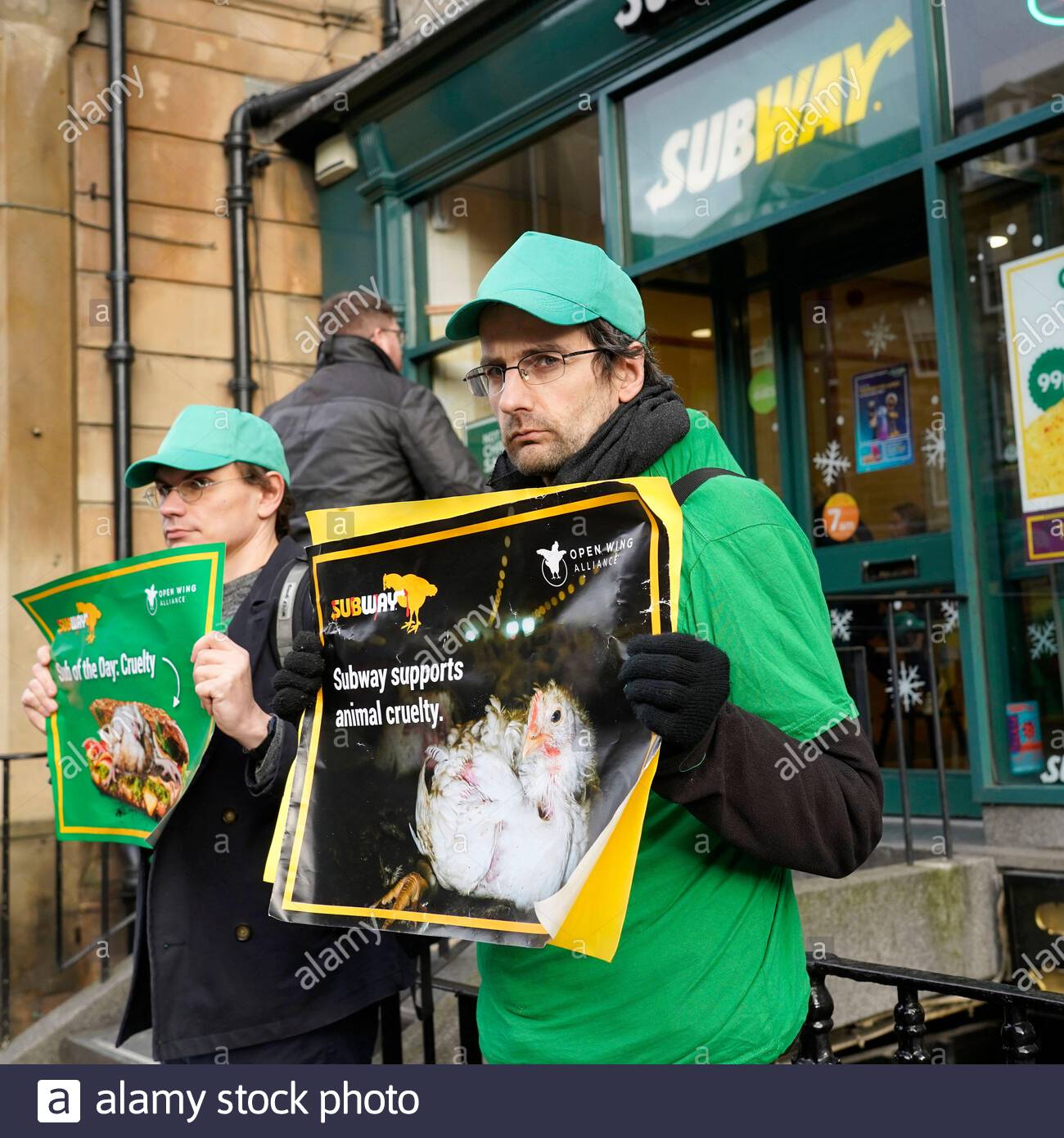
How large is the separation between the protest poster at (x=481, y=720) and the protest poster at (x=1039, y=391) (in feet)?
12.4

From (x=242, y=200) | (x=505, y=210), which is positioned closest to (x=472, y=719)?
(x=505, y=210)

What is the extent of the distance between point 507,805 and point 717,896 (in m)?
0.30

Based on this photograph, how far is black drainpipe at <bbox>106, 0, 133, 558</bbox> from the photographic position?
26.0 ft

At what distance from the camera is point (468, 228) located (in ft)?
26.8

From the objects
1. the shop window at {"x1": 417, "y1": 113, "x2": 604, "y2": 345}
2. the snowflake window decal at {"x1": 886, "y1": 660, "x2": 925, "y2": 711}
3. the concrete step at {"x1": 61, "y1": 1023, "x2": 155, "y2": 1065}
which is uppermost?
the shop window at {"x1": 417, "y1": 113, "x2": 604, "y2": 345}

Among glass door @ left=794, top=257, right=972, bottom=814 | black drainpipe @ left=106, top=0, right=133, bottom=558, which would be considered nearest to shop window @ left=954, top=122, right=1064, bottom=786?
glass door @ left=794, top=257, right=972, bottom=814

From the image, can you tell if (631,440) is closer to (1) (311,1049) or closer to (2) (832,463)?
(1) (311,1049)

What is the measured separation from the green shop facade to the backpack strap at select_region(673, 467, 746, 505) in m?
3.45

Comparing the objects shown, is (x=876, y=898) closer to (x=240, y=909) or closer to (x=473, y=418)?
(x=240, y=909)

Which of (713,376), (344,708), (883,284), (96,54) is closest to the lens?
(344,708)

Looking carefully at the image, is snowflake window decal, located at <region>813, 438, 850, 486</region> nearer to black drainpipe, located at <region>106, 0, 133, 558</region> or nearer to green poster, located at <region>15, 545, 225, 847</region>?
black drainpipe, located at <region>106, 0, 133, 558</region>

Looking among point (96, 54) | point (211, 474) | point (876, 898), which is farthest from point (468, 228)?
point (211, 474)

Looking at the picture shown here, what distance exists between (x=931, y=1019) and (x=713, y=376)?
3.70 metres

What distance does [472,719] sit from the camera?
5.94ft
